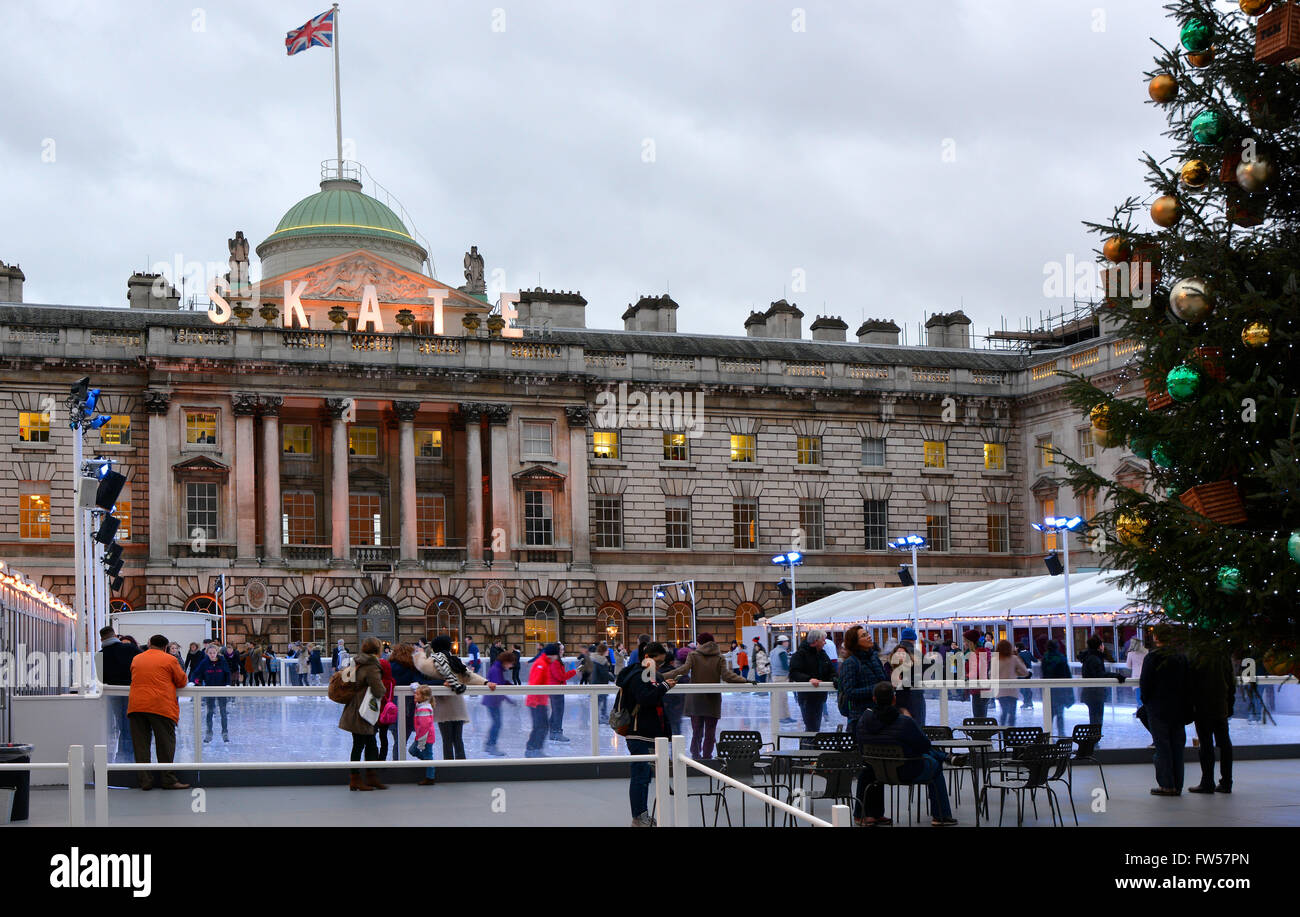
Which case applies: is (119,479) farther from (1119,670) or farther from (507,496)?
(507,496)

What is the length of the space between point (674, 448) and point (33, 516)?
24.0m

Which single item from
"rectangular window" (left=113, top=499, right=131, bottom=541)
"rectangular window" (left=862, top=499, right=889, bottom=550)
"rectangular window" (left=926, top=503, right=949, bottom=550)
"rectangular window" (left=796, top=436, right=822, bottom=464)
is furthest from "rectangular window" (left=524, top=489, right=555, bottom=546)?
"rectangular window" (left=926, top=503, right=949, bottom=550)

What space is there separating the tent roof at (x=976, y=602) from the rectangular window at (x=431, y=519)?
14114 mm

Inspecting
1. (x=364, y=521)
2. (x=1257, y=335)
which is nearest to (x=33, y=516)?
(x=364, y=521)

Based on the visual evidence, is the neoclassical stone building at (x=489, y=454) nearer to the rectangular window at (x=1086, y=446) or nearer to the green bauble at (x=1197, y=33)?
the rectangular window at (x=1086, y=446)

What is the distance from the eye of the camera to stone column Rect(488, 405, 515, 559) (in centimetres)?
5962

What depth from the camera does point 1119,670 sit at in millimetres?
37344

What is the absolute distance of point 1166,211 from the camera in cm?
1086

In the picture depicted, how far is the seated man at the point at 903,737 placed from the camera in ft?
44.6

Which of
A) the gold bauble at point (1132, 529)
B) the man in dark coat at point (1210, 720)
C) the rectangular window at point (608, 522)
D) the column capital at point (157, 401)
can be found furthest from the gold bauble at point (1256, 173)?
the rectangular window at point (608, 522)

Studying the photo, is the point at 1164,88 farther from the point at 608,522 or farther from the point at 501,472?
the point at 608,522

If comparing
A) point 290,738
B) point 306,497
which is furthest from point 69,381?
point 290,738
